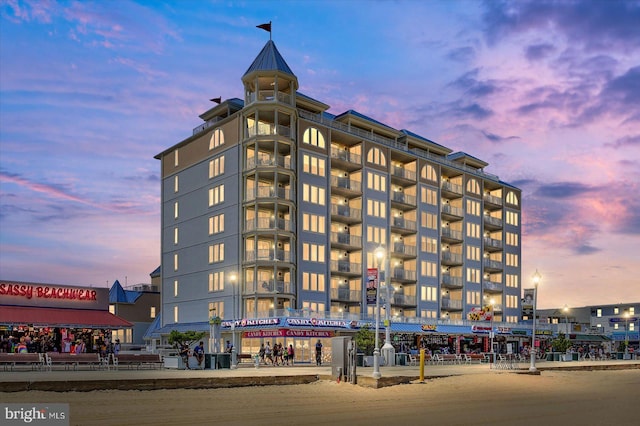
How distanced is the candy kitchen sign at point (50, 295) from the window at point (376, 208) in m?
28.5

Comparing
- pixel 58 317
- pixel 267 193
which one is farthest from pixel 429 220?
pixel 58 317

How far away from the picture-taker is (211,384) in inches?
1003

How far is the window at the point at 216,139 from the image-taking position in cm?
6719

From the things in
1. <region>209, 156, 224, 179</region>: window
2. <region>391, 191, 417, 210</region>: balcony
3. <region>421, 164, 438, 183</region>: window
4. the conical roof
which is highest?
the conical roof

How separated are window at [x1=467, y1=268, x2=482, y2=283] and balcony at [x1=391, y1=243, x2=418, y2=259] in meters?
11.4

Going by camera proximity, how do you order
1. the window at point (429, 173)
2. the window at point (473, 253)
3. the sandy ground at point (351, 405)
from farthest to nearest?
the window at point (473, 253) < the window at point (429, 173) < the sandy ground at point (351, 405)

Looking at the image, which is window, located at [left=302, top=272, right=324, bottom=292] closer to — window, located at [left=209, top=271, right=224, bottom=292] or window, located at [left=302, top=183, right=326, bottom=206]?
window, located at [left=302, top=183, right=326, bottom=206]

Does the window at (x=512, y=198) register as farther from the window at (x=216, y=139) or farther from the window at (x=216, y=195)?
the window at (x=216, y=195)

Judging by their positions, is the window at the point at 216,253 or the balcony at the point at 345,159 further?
the balcony at the point at 345,159

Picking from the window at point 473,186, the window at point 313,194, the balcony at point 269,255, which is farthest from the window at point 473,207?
the balcony at point 269,255

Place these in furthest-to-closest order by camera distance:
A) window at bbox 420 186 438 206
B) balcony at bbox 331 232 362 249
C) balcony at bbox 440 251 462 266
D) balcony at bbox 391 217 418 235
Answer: balcony at bbox 440 251 462 266, window at bbox 420 186 438 206, balcony at bbox 391 217 418 235, balcony at bbox 331 232 362 249

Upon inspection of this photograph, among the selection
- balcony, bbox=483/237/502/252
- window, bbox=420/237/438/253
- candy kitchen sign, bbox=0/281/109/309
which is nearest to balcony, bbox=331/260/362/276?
window, bbox=420/237/438/253

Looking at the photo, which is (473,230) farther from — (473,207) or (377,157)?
(377,157)

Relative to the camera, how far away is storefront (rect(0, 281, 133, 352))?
1922 inches
